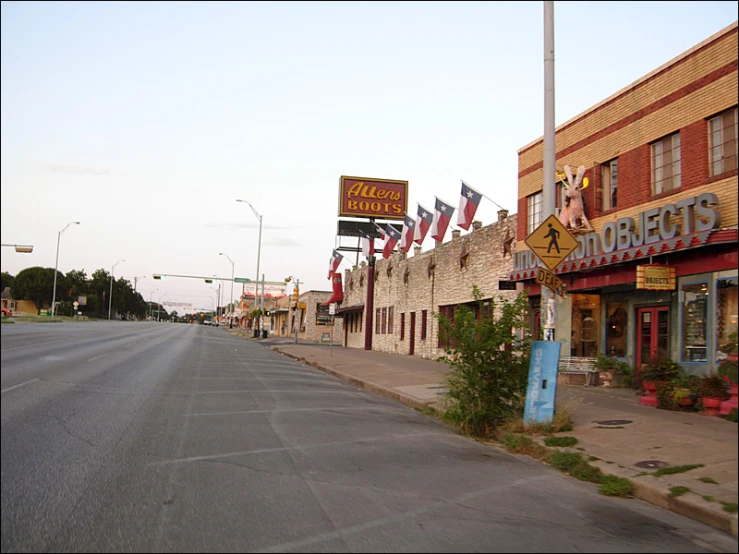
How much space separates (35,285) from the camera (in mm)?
5145

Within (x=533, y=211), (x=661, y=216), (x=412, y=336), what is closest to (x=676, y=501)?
(x=661, y=216)

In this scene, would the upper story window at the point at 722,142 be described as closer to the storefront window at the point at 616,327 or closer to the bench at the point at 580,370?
the storefront window at the point at 616,327

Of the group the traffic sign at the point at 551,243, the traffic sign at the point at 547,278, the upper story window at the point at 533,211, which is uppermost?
the upper story window at the point at 533,211

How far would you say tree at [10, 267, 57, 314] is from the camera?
4846mm

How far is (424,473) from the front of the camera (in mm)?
7906

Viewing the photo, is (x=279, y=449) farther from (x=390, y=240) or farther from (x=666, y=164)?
(x=390, y=240)

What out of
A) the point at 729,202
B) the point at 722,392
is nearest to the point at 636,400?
the point at 722,392

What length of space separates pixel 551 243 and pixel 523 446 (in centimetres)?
318

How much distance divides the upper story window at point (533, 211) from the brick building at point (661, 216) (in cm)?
179

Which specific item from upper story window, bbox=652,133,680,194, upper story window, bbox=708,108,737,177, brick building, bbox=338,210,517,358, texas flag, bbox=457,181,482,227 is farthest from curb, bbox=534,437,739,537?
texas flag, bbox=457,181,482,227

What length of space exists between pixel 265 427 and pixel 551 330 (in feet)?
16.1

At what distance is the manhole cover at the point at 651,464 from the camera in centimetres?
816

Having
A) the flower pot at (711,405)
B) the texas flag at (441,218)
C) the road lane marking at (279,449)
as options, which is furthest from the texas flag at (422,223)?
the road lane marking at (279,449)

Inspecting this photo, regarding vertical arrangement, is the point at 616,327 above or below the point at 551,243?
below
